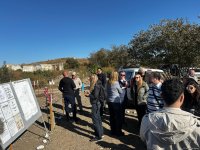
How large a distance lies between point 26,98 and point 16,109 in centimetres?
111

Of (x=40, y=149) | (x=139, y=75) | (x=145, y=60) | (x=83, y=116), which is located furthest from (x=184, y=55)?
(x=40, y=149)

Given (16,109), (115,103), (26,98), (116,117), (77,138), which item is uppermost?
(26,98)

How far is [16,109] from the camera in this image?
6676 mm

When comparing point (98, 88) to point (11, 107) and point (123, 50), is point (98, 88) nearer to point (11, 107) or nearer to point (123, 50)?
point (11, 107)

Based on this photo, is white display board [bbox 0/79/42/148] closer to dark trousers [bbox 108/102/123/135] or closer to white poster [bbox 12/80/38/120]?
white poster [bbox 12/80/38/120]

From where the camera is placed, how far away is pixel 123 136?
755cm

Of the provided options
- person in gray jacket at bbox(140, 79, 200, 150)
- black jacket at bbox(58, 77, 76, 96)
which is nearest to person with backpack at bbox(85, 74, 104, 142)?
black jacket at bbox(58, 77, 76, 96)

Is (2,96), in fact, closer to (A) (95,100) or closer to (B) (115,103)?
(A) (95,100)

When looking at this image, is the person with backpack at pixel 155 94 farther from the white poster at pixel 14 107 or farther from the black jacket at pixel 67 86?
the black jacket at pixel 67 86

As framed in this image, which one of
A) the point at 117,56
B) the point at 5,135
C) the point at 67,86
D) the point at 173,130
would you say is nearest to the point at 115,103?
the point at 67,86

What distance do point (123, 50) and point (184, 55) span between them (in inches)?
922

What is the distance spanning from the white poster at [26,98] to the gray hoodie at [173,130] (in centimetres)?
553

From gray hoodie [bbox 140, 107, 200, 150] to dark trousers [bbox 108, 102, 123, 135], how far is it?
516 centimetres

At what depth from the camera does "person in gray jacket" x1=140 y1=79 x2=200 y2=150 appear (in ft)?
7.08
